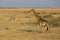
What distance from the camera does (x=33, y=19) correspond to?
1655 mm

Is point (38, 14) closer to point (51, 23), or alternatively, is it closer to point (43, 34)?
point (51, 23)

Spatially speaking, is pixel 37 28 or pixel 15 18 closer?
pixel 37 28

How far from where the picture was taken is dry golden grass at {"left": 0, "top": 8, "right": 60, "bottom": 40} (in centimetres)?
142

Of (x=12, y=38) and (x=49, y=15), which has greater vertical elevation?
(x=49, y=15)

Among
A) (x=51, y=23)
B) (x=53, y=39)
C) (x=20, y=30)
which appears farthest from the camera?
(x=51, y=23)

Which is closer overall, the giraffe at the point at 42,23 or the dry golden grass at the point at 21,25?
the dry golden grass at the point at 21,25

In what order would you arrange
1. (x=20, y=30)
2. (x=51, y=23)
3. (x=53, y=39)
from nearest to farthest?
(x=53, y=39) → (x=20, y=30) → (x=51, y=23)

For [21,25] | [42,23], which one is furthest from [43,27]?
[21,25]

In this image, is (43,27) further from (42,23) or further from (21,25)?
(21,25)

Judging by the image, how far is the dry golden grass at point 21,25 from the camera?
1.42 meters

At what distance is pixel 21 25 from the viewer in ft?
5.17

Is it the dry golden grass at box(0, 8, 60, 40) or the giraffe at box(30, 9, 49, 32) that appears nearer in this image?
the dry golden grass at box(0, 8, 60, 40)

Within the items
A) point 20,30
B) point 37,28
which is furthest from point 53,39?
point 20,30

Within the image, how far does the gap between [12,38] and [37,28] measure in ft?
0.92
